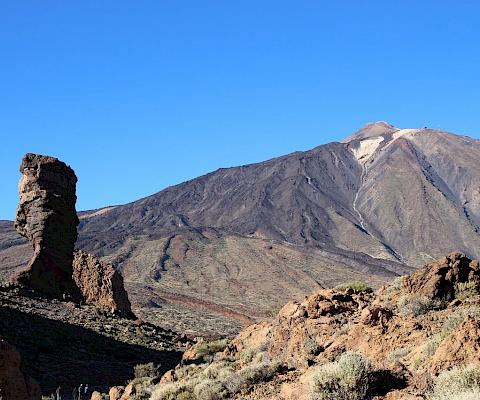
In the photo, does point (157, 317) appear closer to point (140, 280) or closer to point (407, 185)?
point (140, 280)

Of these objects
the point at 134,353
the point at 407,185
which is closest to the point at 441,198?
the point at 407,185

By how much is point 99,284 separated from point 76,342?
880cm

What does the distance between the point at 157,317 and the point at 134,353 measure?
18662 millimetres

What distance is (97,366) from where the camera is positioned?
64.9 feet

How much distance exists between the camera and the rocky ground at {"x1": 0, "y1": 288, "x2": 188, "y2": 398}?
18.5m

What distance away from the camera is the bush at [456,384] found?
6.41 meters

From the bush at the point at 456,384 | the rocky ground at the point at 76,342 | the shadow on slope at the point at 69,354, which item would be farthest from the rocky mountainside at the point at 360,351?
the rocky ground at the point at 76,342

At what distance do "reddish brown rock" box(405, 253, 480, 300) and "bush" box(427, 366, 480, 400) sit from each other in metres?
5.43

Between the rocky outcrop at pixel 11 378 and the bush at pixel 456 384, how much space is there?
454 cm

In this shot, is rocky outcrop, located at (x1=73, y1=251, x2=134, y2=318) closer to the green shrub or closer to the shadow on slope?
the shadow on slope

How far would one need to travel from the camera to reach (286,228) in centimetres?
12556

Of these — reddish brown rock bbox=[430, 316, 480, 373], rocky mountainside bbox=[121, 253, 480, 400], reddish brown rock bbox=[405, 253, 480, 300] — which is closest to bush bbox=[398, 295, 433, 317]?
rocky mountainside bbox=[121, 253, 480, 400]

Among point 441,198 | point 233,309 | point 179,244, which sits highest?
point 441,198

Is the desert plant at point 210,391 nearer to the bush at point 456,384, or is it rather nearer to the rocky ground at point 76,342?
the bush at point 456,384
